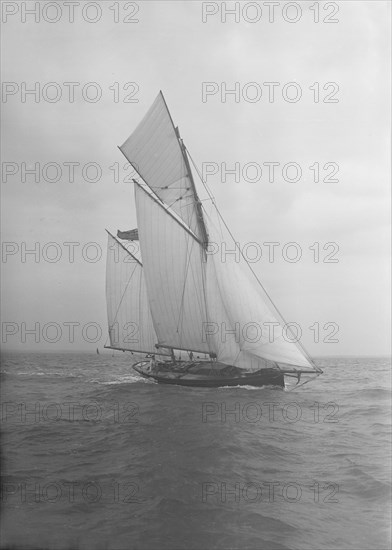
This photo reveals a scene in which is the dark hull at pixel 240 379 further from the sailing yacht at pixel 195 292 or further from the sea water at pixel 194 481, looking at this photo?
the sea water at pixel 194 481

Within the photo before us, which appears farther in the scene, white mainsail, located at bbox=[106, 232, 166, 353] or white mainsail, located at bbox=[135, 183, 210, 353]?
white mainsail, located at bbox=[106, 232, 166, 353]

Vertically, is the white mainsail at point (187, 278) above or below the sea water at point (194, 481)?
above

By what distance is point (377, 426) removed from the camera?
779 centimetres

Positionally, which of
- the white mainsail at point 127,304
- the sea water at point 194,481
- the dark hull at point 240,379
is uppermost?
the white mainsail at point 127,304

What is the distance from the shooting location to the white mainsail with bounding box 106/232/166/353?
68.8ft

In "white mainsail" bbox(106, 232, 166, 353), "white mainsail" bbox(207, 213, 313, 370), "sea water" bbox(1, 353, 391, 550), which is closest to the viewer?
A: "sea water" bbox(1, 353, 391, 550)

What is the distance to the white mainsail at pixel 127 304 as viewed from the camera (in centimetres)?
2097

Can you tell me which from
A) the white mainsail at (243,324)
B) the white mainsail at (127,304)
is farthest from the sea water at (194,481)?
the white mainsail at (127,304)

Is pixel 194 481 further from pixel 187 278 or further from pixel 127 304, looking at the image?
pixel 127 304

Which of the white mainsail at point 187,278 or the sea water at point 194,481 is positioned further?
the white mainsail at point 187,278

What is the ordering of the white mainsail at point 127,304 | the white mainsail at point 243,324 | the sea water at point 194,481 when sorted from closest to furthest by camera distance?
the sea water at point 194,481 → the white mainsail at point 243,324 → the white mainsail at point 127,304

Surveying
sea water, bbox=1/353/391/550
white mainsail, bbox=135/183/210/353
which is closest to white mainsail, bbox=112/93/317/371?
white mainsail, bbox=135/183/210/353

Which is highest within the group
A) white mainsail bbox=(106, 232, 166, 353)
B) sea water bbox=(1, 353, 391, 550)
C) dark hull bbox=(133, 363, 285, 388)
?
white mainsail bbox=(106, 232, 166, 353)

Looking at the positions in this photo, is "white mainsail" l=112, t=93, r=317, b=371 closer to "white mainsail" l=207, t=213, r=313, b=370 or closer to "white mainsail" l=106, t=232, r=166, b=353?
"white mainsail" l=207, t=213, r=313, b=370
